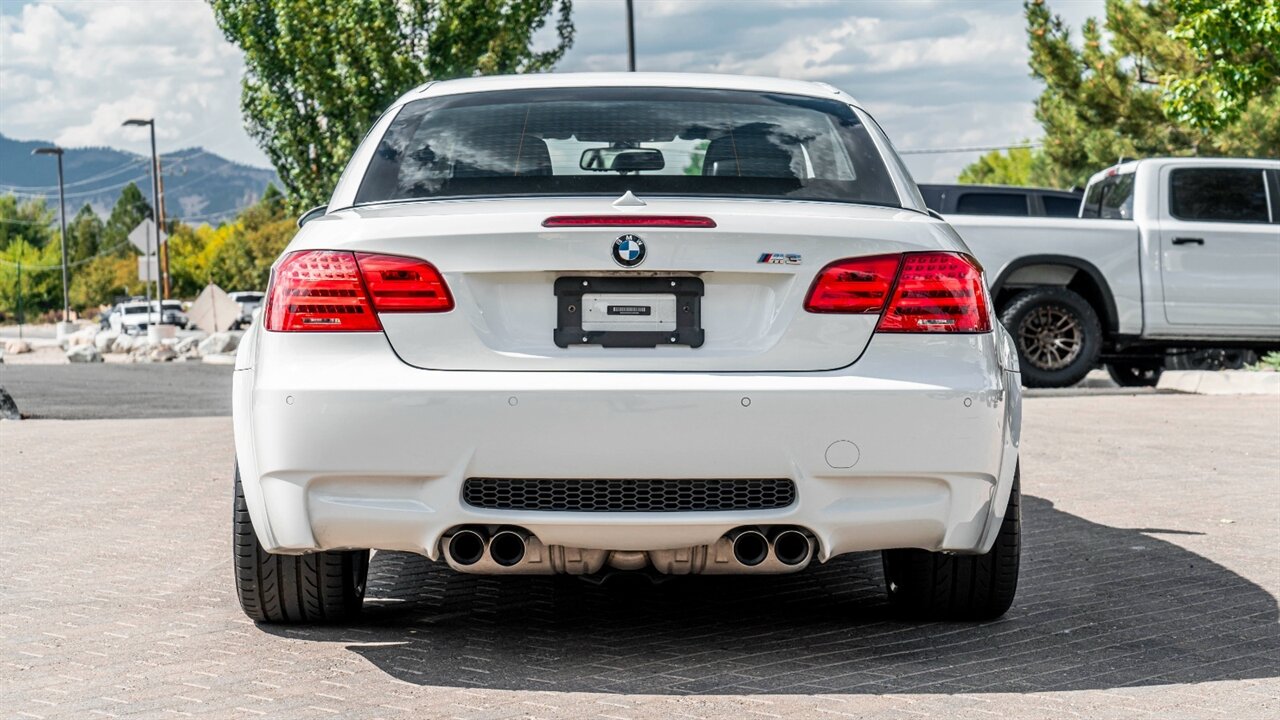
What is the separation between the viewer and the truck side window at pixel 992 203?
18703 mm

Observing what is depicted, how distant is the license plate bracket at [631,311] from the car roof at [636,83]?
1217 millimetres

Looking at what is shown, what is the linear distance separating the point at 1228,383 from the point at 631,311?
12864 mm

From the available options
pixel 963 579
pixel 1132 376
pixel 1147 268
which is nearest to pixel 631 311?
pixel 963 579

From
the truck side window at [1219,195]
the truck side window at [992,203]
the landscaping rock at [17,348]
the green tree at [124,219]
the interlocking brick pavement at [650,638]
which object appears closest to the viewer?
the interlocking brick pavement at [650,638]

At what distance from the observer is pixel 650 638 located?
497 centimetres

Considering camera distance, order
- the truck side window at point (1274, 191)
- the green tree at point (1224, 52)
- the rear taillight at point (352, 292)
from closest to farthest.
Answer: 1. the rear taillight at point (352, 292)
2. the truck side window at point (1274, 191)
3. the green tree at point (1224, 52)

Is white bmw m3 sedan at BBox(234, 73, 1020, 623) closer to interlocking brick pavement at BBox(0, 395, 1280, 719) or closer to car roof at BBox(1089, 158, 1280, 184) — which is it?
interlocking brick pavement at BBox(0, 395, 1280, 719)

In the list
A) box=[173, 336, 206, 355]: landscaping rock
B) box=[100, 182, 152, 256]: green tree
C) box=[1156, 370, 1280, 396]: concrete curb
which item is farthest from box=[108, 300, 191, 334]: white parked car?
box=[100, 182, 152, 256]: green tree

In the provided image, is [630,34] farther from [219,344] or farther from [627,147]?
[627,147]

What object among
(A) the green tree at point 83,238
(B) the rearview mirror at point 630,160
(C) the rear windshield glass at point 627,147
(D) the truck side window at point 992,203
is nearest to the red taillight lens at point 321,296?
(C) the rear windshield glass at point 627,147

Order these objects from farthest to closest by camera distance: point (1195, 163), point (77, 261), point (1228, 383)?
point (77, 261) < point (1228, 383) < point (1195, 163)

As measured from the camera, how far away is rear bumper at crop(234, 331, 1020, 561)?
13.8ft

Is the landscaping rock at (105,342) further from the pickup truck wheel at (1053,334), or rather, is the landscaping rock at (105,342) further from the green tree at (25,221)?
the green tree at (25,221)

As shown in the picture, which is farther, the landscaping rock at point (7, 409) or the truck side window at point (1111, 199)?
the truck side window at point (1111, 199)
